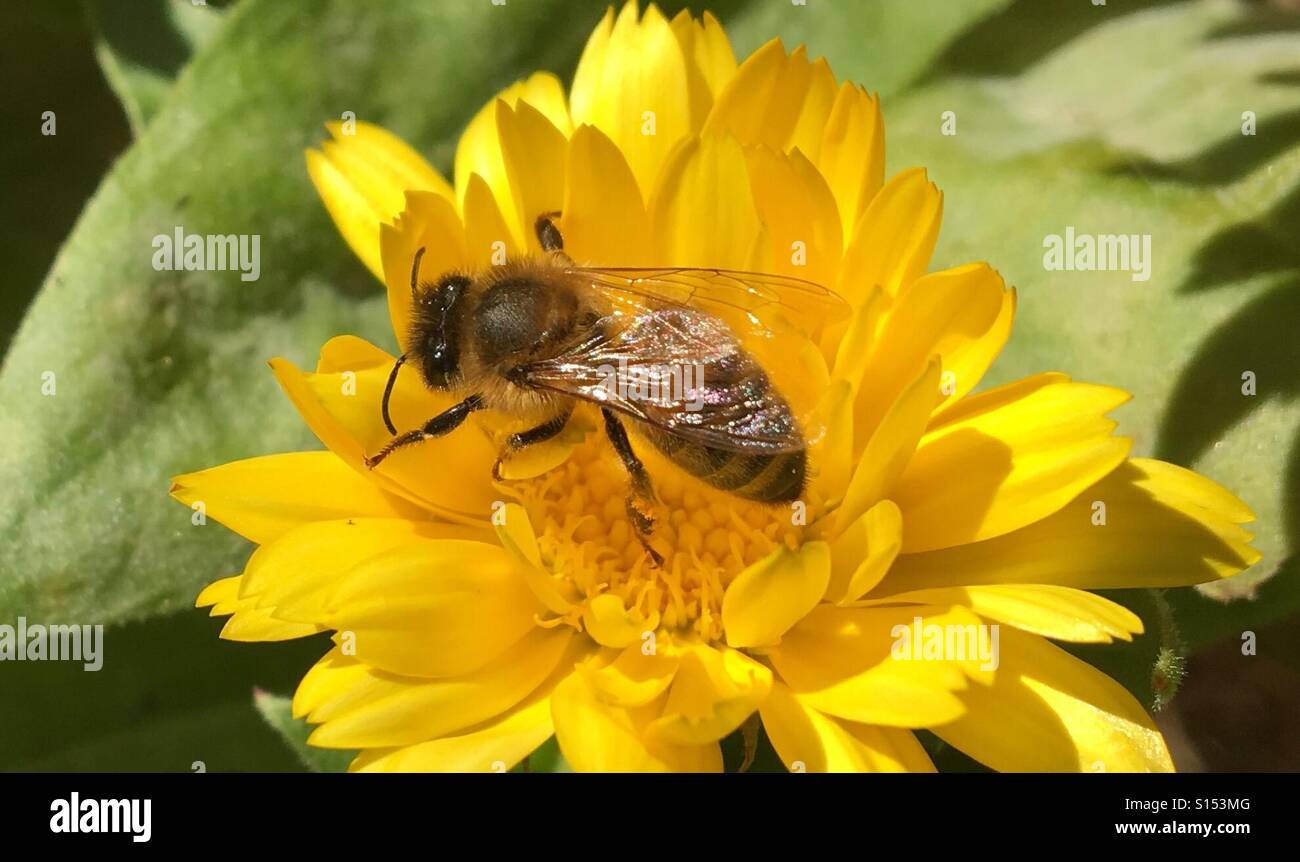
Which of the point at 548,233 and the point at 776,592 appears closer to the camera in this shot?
the point at 776,592

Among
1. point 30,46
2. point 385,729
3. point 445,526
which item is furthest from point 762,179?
point 30,46

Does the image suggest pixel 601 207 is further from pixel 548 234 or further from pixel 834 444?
pixel 834 444

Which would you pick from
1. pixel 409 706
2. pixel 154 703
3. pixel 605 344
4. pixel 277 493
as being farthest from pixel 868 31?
pixel 154 703

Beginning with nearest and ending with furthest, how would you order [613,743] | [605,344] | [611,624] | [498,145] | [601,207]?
1. [613,743]
2. [611,624]
3. [605,344]
4. [601,207]
5. [498,145]

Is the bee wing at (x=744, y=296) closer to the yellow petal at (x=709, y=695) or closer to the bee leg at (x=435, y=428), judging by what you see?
the bee leg at (x=435, y=428)

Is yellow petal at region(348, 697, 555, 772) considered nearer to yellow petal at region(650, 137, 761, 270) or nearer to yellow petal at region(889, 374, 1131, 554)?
yellow petal at region(889, 374, 1131, 554)
